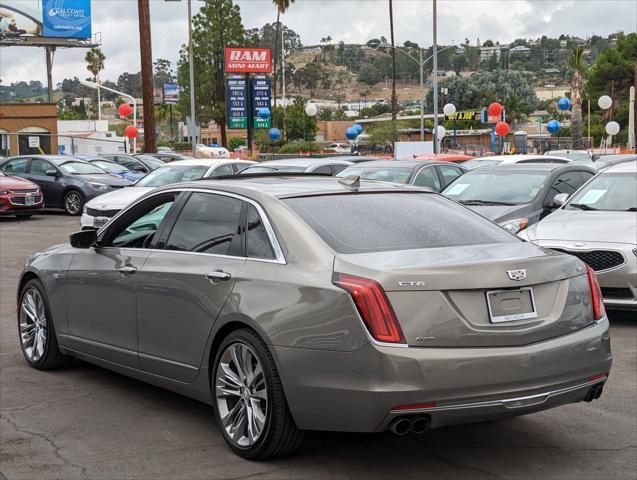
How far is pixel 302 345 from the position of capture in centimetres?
483

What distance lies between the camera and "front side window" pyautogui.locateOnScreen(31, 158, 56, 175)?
2422cm

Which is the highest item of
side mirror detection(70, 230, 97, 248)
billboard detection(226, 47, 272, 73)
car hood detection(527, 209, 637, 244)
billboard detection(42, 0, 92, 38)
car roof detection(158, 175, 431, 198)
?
billboard detection(42, 0, 92, 38)

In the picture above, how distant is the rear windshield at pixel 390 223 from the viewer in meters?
5.18

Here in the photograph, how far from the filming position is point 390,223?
17.9 ft

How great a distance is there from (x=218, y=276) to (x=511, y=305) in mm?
1677

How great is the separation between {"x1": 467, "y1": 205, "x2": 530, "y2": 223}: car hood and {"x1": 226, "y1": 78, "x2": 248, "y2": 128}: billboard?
131 feet

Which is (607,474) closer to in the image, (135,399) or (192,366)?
(192,366)

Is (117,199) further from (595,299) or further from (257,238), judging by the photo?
(595,299)

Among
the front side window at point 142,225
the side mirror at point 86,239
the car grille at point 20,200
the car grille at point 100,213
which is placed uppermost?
the front side window at point 142,225

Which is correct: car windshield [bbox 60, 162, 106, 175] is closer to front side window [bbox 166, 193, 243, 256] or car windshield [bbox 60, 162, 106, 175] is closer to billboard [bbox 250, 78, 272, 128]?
front side window [bbox 166, 193, 243, 256]

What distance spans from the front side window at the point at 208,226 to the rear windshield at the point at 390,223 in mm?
417

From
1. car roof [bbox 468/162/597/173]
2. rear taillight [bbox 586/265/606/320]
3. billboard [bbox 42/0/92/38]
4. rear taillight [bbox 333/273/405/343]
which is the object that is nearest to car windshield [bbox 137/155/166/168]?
car roof [bbox 468/162/597/173]

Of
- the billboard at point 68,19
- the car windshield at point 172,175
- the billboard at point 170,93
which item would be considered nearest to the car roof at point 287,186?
the car windshield at point 172,175

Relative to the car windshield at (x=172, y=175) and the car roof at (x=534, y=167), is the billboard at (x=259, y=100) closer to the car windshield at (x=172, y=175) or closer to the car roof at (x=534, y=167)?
the car windshield at (x=172, y=175)
